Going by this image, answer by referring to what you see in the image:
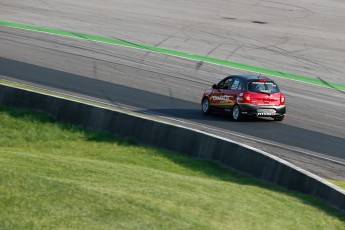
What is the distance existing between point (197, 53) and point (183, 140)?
19.4 m

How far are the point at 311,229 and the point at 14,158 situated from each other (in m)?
4.48

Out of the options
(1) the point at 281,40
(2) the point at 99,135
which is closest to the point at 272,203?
(2) the point at 99,135

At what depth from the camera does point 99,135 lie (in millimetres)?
20484

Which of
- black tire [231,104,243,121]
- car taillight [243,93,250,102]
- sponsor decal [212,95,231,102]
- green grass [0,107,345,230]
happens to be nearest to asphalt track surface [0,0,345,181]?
black tire [231,104,243,121]

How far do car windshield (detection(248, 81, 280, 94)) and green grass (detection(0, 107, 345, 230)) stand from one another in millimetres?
8546

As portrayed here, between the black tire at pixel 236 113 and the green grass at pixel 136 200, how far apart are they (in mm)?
7698

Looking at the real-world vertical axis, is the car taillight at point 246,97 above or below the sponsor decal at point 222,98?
above

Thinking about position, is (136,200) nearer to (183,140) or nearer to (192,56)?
(183,140)

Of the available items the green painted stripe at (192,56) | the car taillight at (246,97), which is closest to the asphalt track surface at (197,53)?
the car taillight at (246,97)

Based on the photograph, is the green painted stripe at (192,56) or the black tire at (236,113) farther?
the green painted stripe at (192,56)

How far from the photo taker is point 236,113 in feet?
83.4

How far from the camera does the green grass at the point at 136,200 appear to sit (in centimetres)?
1015

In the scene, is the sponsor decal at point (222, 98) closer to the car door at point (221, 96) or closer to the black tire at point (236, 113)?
the car door at point (221, 96)

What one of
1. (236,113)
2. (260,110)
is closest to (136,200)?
(260,110)
